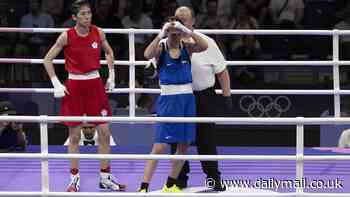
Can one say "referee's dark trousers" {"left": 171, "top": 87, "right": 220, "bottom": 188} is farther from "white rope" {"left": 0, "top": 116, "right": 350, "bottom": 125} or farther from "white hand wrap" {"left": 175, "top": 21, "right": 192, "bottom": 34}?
"white rope" {"left": 0, "top": 116, "right": 350, "bottom": 125}

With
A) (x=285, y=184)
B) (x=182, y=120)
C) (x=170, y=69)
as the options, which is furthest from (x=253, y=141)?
(x=182, y=120)

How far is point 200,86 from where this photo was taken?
684cm

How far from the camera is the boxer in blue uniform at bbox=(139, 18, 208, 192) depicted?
6.50 m

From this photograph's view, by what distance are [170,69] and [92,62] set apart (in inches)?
31.9

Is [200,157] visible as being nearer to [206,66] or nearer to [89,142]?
[206,66]

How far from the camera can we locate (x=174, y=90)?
6.59 metres

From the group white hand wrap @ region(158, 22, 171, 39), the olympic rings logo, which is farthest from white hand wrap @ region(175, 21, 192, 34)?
the olympic rings logo

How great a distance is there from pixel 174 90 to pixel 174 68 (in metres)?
0.17

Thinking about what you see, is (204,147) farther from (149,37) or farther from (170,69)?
(149,37)

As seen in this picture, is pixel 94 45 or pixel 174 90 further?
pixel 94 45

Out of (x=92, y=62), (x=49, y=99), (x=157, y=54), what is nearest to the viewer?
(x=157, y=54)

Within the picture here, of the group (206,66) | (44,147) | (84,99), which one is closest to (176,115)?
(206,66)

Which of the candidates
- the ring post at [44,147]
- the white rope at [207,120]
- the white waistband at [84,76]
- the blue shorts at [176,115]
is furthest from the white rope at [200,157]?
the white waistband at [84,76]

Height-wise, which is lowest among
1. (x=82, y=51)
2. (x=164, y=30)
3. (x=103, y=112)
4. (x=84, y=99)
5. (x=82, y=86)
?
(x=103, y=112)
